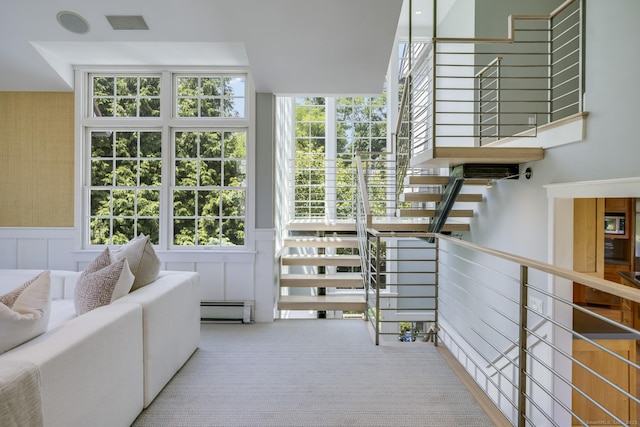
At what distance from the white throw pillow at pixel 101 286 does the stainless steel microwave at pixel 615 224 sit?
185 inches

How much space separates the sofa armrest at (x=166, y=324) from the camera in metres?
2.08

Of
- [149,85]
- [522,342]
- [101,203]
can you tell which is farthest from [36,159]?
[522,342]

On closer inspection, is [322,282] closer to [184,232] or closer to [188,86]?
[184,232]

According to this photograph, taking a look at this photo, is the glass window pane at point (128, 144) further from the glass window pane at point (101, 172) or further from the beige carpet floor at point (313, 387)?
the beige carpet floor at point (313, 387)

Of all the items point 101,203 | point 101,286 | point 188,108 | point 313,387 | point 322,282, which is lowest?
point 313,387

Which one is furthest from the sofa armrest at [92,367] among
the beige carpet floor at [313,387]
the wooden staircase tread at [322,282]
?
the wooden staircase tread at [322,282]

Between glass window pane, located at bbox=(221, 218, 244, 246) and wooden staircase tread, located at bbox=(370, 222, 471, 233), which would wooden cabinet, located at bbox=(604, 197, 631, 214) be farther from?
glass window pane, located at bbox=(221, 218, 244, 246)

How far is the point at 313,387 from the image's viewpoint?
2.31 meters

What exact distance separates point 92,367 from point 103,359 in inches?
3.1

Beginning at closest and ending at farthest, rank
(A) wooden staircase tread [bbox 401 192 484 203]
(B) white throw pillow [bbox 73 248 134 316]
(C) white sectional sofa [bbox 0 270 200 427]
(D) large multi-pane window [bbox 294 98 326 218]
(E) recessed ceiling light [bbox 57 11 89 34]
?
(C) white sectional sofa [bbox 0 270 200 427]
(B) white throw pillow [bbox 73 248 134 316]
(E) recessed ceiling light [bbox 57 11 89 34]
(A) wooden staircase tread [bbox 401 192 484 203]
(D) large multi-pane window [bbox 294 98 326 218]

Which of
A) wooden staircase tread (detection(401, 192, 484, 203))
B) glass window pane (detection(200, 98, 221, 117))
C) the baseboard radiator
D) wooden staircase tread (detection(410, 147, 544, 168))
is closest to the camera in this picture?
wooden staircase tread (detection(410, 147, 544, 168))

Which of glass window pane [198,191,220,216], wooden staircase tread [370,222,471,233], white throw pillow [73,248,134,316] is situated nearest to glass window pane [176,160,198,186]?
glass window pane [198,191,220,216]

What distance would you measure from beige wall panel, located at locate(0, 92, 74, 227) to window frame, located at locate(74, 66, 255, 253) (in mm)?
117

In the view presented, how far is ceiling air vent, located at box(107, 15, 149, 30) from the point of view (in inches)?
118
